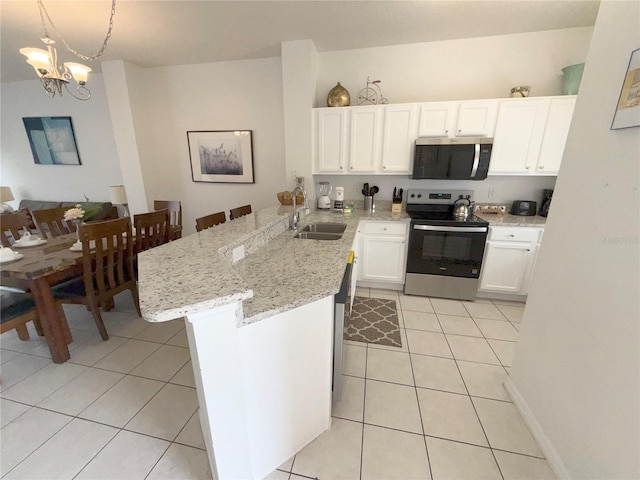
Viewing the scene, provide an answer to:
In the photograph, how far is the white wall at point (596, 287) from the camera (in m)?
0.94

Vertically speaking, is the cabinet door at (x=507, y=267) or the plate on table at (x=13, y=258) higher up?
the plate on table at (x=13, y=258)

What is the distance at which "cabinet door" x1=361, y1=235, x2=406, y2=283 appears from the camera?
288cm

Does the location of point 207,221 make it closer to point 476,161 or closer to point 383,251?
point 383,251

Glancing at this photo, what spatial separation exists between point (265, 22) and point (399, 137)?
1725mm

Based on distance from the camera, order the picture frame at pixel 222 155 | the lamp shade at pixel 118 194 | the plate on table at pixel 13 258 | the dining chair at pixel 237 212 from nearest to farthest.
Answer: the plate on table at pixel 13 258, the dining chair at pixel 237 212, the picture frame at pixel 222 155, the lamp shade at pixel 118 194

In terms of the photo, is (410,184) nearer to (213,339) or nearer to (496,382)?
(496,382)

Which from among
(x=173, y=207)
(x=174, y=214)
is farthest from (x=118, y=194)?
(x=173, y=207)

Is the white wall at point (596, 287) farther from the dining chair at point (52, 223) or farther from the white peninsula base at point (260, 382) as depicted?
the dining chair at point (52, 223)

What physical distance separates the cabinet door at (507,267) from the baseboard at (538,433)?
4.17 feet

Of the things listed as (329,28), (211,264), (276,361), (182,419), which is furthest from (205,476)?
(329,28)

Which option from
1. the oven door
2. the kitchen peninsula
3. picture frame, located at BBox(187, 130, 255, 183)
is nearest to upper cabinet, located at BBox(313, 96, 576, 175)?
the oven door

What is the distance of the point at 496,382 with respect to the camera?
1768 mm

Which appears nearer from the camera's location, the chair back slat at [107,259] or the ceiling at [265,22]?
the chair back slat at [107,259]

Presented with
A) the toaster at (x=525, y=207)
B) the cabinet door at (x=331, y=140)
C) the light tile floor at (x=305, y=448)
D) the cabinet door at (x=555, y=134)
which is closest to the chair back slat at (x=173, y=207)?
the light tile floor at (x=305, y=448)
